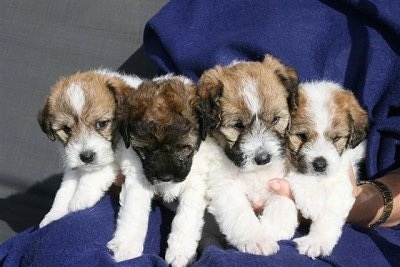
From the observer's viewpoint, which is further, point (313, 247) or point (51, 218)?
point (51, 218)

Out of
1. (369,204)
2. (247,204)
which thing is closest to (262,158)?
(247,204)

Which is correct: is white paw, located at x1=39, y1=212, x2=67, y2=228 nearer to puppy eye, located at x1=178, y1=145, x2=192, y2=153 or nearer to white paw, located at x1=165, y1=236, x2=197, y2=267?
white paw, located at x1=165, y1=236, x2=197, y2=267

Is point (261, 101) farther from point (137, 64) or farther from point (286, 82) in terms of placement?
point (137, 64)

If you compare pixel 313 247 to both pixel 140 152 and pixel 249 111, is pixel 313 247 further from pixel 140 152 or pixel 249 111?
pixel 140 152

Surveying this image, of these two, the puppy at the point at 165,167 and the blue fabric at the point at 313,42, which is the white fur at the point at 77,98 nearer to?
the puppy at the point at 165,167

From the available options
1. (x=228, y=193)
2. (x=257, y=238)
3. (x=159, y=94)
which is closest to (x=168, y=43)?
(x=159, y=94)
